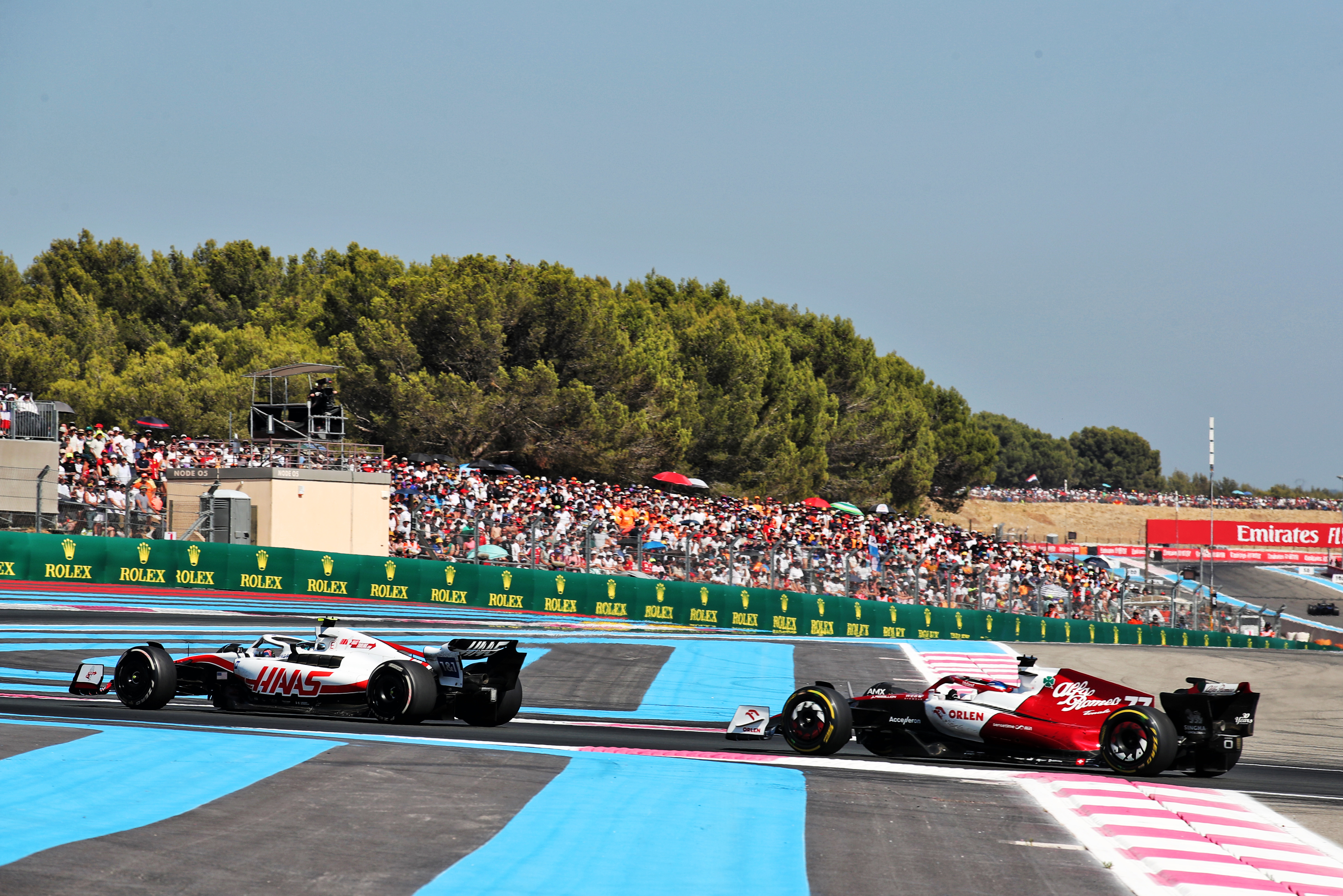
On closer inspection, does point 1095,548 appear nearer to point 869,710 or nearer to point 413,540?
point 413,540

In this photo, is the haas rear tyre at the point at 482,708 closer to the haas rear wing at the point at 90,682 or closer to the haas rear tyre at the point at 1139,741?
the haas rear wing at the point at 90,682

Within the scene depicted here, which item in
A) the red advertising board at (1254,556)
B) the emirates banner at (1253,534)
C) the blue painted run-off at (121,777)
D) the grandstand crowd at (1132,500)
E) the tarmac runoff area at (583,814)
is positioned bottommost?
the tarmac runoff area at (583,814)

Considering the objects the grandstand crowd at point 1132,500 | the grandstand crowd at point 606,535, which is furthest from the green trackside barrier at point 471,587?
the grandstand crowd at point 1132,500

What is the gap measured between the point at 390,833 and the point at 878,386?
73223mm

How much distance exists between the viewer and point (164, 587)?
27031 millimetres

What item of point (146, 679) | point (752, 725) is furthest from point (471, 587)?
point (752, 725)

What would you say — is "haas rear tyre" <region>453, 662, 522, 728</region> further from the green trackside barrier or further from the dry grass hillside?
the dry grass hillside

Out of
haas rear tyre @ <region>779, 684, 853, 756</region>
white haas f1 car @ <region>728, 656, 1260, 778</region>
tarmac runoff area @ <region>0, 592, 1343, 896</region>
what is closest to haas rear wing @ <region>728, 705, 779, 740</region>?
white haas f1 car @ <region>728, 656, 1260, 778</region>

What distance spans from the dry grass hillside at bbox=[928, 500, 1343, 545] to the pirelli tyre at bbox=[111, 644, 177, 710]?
326 ft

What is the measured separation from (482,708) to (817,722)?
3.60 metres

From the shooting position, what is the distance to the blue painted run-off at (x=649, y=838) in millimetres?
6844

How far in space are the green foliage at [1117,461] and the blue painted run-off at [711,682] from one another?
557ft

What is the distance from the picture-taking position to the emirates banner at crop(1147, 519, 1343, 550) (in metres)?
90.2

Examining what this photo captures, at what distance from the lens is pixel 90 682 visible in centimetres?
1382
